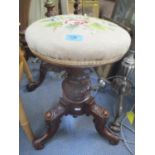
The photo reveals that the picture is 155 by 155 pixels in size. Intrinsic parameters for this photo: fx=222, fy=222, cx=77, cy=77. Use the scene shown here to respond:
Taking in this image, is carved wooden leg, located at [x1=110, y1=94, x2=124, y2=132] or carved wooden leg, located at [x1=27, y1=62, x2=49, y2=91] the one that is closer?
carved wooden leg, located at [x1=110, y1=94, x2=124, y2=132]

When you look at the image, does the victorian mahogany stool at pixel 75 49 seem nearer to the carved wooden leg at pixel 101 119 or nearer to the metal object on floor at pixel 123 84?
the carved wooden leg at pixel 101 119

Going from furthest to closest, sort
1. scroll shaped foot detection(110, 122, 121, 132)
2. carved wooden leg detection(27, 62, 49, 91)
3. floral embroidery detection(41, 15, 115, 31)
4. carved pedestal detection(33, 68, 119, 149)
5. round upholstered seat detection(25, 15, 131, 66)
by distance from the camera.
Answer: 1. carved wooden leg detection(27, 62, 49, 91)
2. scroll shaped foot detection(110, 122, 121, 132)
3. carved pedestal detection(33, 68, 119, 149)
4. floral embroidery detection(41, 15, 115, 31)
5. round upholstered seat detection(25, 15, 131, 66)

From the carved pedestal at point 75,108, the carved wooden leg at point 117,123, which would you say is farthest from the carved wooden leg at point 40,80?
the carved wooden leg at point 117,123

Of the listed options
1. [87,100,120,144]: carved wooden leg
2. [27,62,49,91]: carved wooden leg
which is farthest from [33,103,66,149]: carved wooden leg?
[27,62,49,91]: carved wooden leg

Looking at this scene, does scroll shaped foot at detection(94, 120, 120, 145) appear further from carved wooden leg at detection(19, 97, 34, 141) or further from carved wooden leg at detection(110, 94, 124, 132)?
carved wooden leg at detection(19, 97, 34, 141)

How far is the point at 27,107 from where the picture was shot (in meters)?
1.21

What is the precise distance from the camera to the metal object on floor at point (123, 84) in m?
1.08

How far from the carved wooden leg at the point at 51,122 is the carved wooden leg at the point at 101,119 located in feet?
0.40

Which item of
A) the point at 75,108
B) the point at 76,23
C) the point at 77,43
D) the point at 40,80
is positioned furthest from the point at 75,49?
the point at 40,80

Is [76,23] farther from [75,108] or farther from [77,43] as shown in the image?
[75,108]

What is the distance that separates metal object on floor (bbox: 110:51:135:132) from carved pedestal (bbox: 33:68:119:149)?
0.10 metres

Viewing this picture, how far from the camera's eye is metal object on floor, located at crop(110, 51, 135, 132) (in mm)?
1083
